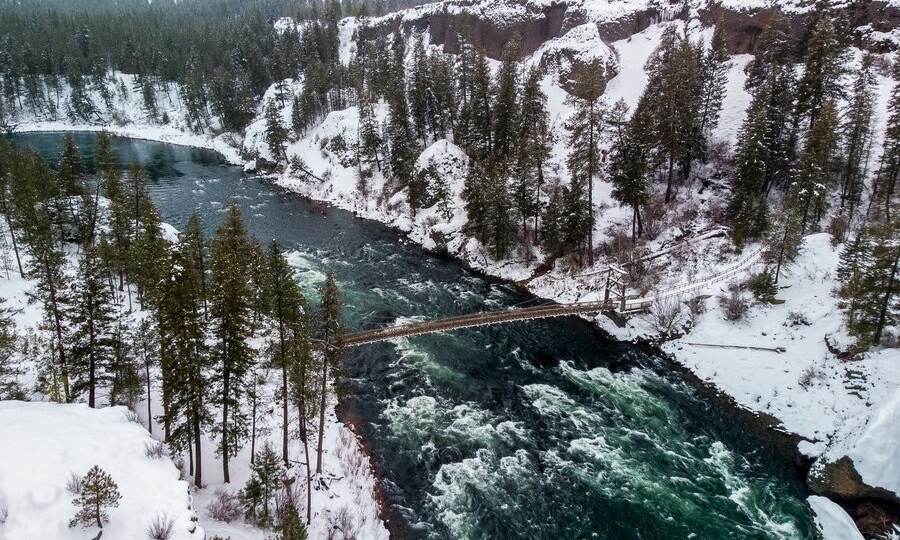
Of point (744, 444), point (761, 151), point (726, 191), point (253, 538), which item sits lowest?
point (744, 444)

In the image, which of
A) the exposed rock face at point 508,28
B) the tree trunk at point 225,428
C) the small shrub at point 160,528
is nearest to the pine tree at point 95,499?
the small shrub at point 160,528

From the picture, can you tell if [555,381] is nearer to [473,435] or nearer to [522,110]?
[473,435]

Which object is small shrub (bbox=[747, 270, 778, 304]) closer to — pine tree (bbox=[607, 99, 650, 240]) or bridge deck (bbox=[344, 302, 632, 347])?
bridge deck (bbox=[344, 302, 632, 347])

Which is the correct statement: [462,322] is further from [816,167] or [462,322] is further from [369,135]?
[369,135]

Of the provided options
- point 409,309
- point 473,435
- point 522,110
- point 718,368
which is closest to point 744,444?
point 718,368

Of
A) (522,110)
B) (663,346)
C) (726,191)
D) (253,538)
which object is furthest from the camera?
(522,110)

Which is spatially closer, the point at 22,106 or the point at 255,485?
the point at 255,485
